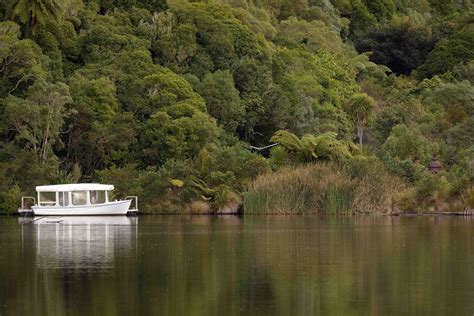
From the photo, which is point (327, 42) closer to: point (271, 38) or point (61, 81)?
point (271, 38)

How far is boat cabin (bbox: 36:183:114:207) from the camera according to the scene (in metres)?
58.2

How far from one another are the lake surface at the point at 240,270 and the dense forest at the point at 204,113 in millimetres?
13260

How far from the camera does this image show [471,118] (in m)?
73.4

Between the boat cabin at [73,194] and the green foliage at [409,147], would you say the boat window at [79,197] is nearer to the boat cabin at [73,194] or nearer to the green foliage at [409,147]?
the boat cabin at [73,194]

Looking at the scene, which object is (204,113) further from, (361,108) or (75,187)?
(361,108)

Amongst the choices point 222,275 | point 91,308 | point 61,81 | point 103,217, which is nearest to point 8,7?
point 61,81

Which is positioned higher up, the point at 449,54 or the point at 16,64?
the point at 449,54

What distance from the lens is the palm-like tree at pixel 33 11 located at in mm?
69250

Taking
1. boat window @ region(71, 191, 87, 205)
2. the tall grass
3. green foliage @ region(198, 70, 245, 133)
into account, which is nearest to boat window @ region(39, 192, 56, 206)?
boat window @ region(71, 191, 87, 205)

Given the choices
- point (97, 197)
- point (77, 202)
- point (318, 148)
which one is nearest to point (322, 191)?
point (318, 148)

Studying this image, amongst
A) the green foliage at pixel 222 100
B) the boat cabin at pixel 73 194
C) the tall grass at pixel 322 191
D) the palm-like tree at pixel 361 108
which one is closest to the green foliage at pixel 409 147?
the palm-like tree at pixel 361 108

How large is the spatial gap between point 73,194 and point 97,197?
1.15m

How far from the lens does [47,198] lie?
195 ft

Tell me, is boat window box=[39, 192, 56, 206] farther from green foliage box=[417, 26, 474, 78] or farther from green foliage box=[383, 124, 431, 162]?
green foliage box=[417, 26, 474, 78]
